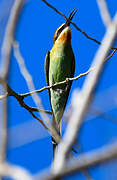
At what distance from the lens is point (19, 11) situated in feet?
3.01

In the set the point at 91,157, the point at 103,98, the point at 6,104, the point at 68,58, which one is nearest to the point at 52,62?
the point at 68,58

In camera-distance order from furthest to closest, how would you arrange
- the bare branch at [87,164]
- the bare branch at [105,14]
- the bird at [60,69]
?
the bird at [60,69] → the bare branch at [105,14] → the bare branch at [87,164]

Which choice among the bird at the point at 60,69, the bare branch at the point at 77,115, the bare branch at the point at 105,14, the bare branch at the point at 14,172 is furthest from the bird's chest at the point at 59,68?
the bare branch at the point at 14,172

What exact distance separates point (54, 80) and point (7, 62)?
8.74 ft

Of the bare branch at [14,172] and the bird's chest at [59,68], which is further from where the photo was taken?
the bird's chest at [59,68]

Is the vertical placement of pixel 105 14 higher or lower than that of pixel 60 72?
higher

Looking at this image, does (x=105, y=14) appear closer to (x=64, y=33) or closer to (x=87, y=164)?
(x=87, y=164)

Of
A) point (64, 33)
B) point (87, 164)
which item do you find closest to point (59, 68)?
point (64, 33)

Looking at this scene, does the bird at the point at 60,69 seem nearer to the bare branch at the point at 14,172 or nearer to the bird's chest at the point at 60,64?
the bird's chest at the point at 60,64

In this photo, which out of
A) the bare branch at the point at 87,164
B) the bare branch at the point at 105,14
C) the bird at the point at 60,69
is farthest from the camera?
the bird at the point at 60,69

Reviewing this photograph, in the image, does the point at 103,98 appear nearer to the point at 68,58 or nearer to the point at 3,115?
the point at 3,115

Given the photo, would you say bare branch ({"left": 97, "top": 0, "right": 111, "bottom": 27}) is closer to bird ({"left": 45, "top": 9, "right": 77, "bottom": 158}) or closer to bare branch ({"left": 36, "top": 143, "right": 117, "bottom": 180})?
bare branch ({"left": 36, "top": 143, "right": 117, "bottom": 180})

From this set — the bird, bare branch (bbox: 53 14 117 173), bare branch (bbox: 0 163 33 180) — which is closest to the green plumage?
the bird

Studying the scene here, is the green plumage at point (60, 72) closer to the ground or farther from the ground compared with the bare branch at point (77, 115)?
closer to the ground
